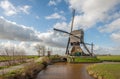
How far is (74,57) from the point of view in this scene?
67.4 m

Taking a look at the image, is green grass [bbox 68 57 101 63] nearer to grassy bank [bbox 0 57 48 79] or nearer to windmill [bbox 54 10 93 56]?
windmill [bbox 54 10 93 56]

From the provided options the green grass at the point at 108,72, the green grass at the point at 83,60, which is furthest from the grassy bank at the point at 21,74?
the green grass at the point at 83,60

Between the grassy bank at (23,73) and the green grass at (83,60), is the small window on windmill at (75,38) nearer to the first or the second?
the green grass at (83,60)

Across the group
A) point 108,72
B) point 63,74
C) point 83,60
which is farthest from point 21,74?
point 83,60

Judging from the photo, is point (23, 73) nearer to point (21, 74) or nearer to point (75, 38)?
point (21, 74)

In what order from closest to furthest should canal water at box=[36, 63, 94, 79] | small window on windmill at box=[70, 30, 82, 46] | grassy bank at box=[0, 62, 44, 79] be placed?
grassy bank at box=[0, 62, 44, 79]
canal water at box=[36, 63, 94, 79]
small window on windmill at box=[70, 30, 82, 46]

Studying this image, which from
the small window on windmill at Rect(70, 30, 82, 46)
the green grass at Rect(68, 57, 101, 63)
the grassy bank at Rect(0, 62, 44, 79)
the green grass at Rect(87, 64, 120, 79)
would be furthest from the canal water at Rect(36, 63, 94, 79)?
the small window on windmill at Rect(70, 30, 82, 46)

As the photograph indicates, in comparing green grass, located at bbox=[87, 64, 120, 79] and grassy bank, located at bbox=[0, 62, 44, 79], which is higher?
grassy bank, located at bbox=[0, 62, 44, 79]

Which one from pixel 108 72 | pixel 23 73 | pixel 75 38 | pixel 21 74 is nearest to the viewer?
pixel 21 74

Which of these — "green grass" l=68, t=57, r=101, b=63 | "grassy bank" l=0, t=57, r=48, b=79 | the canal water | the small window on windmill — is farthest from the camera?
the small window on windmill

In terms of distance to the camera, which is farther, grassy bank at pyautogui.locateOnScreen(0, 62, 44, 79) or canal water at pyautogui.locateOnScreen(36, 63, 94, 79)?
canal water at pyautogui.locateOnScreen(36, 63, 94, 79)

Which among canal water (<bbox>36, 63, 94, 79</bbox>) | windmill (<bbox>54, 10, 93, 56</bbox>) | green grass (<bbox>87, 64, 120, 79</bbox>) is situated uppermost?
windmill (<bbox>54, 10, 93, 56</bbox>)

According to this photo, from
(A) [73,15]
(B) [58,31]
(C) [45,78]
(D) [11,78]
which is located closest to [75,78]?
(C) [45,78]

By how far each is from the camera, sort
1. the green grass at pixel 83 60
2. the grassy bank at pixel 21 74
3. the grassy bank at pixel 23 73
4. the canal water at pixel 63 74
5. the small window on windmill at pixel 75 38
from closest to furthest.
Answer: the grassy bank at pixel 21 74 → the grassy bank at pixel 23 73 → the canal water at pixel 63 74 → the green grass at pixel 83 60 → the small window on windmill at pixel 75 38
